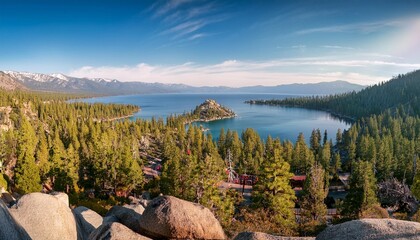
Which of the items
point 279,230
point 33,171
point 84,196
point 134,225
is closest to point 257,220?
point 279,230

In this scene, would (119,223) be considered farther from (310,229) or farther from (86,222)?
(310,229)

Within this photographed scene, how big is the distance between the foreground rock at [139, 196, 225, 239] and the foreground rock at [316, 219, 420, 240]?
20.8 ft

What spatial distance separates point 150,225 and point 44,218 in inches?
337

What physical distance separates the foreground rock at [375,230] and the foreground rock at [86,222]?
18.3 m

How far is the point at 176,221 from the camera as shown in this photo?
14617 mm

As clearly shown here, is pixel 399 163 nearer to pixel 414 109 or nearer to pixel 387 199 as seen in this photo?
pixel 387 199

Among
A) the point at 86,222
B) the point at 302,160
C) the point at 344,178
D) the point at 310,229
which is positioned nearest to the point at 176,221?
the point at 86,222

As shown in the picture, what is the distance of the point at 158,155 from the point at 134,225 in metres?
109

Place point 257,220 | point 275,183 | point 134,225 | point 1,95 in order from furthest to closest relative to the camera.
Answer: point 1,95 → point 275,183 → point 257,220 → point 134,225

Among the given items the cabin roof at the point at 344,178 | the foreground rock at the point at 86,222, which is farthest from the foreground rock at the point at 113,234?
the cabin roof at the point at 344,178

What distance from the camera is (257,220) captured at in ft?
87.6

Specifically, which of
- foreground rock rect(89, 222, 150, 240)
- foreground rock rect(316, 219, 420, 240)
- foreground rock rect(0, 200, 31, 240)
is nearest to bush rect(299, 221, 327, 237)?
foreground rock rect(316, 219, 420, 240)

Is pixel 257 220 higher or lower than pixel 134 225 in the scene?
lower

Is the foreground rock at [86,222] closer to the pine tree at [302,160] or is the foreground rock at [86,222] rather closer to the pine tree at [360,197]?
the pine tree at [360,197]
